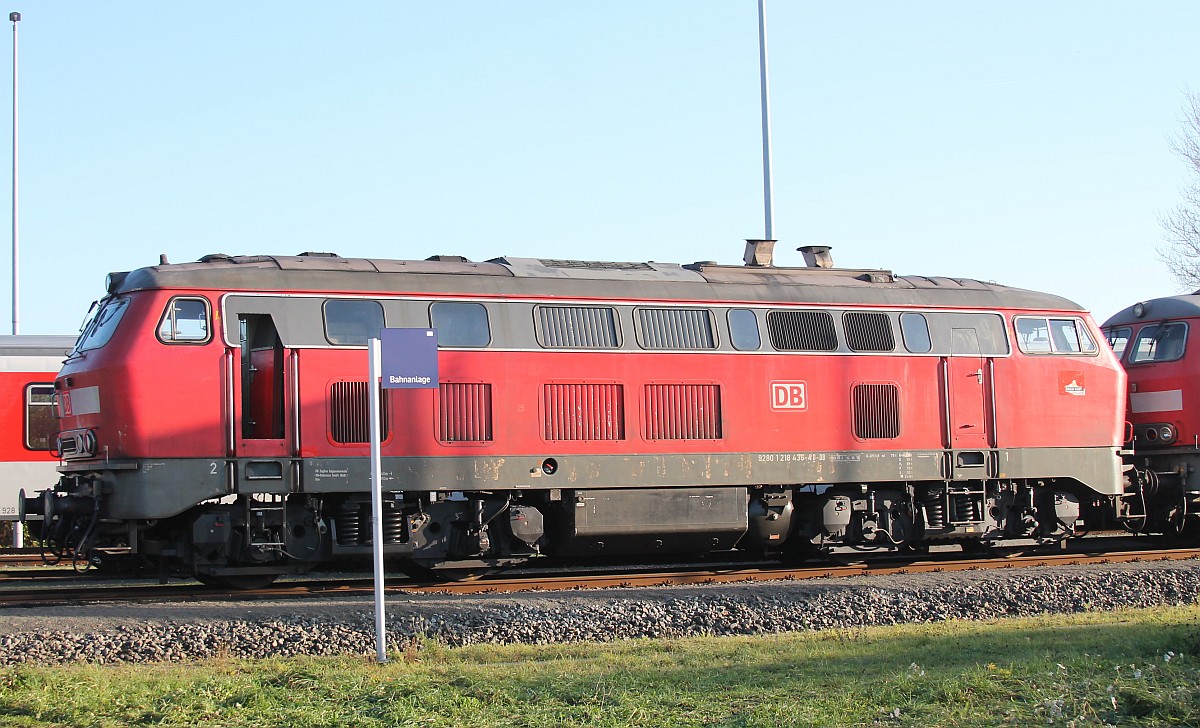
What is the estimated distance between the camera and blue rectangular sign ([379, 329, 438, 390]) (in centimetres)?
1046

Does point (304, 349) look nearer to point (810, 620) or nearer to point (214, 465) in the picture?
point (214, 465)

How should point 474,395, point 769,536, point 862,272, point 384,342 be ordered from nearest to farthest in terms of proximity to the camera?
point 384,342 < point 474,395 < point 769,536 < point 862,272

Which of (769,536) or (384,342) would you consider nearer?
(384,342)

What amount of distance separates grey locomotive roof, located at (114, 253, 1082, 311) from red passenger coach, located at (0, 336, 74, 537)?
26.6 feet

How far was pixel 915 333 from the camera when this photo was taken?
17250 mm

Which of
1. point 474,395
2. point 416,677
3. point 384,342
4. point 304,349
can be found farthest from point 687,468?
point 416,677

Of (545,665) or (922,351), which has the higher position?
(922,351)

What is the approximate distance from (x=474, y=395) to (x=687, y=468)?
307cm

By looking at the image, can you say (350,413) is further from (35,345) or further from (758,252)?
(35,345)

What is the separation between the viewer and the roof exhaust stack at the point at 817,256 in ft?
60.0

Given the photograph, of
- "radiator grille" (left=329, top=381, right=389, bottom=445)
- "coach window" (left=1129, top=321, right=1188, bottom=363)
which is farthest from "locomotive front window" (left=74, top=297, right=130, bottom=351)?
"coach window" (left=1129, top=321, right=1188, bottom=363)

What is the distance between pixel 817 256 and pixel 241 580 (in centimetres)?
972

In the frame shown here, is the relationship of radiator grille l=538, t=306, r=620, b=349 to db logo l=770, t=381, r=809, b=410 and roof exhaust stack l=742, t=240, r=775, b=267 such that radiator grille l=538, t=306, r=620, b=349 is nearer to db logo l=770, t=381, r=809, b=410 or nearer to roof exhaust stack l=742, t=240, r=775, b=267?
db logo l=770, t=381, r=809, b=410

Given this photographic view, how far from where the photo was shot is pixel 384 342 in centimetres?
1050
